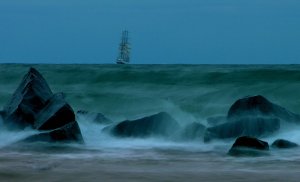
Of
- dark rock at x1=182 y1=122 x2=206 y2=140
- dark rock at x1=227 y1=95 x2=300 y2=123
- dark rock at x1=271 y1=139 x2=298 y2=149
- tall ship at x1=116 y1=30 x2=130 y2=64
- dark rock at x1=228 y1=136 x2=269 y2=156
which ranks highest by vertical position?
tall ship at x1=116 y1=30 x2=130 y2=64

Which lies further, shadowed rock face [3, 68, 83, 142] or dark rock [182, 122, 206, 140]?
dark rock [182, 122, 206, 140]

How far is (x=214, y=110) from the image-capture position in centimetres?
1289

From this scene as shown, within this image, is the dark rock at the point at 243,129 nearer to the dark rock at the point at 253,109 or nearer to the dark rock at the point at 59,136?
the dark rock at the point at 253,109

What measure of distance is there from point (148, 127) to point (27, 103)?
5.69 feet

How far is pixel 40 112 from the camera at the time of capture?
8703 mm

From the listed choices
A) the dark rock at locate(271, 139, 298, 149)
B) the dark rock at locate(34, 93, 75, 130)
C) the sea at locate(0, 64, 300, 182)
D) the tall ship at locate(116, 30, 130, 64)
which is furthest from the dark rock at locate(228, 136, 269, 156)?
the tall ship at locate(116, 30, 130, 64)

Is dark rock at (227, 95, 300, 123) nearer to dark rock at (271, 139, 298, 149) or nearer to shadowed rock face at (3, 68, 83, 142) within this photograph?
dark rock at (271, 139, 298, 149)

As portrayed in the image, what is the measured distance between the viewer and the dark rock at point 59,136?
750cm

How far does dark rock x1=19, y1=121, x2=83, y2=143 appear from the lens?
24.6 ft

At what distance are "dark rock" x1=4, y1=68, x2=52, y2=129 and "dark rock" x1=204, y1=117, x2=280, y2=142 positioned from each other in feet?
8.05

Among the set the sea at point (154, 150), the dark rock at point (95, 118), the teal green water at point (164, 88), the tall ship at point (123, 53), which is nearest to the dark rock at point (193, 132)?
the sea at point (154, 150)

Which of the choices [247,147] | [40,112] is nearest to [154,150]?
[247,147]

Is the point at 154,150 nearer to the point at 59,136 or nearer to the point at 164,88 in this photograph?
the point at 59,136

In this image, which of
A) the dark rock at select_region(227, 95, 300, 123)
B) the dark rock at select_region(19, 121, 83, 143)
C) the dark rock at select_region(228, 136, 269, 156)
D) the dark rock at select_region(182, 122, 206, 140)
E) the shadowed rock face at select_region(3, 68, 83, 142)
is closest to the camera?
the dark rock at select_region(228, 136, 269, 156)
